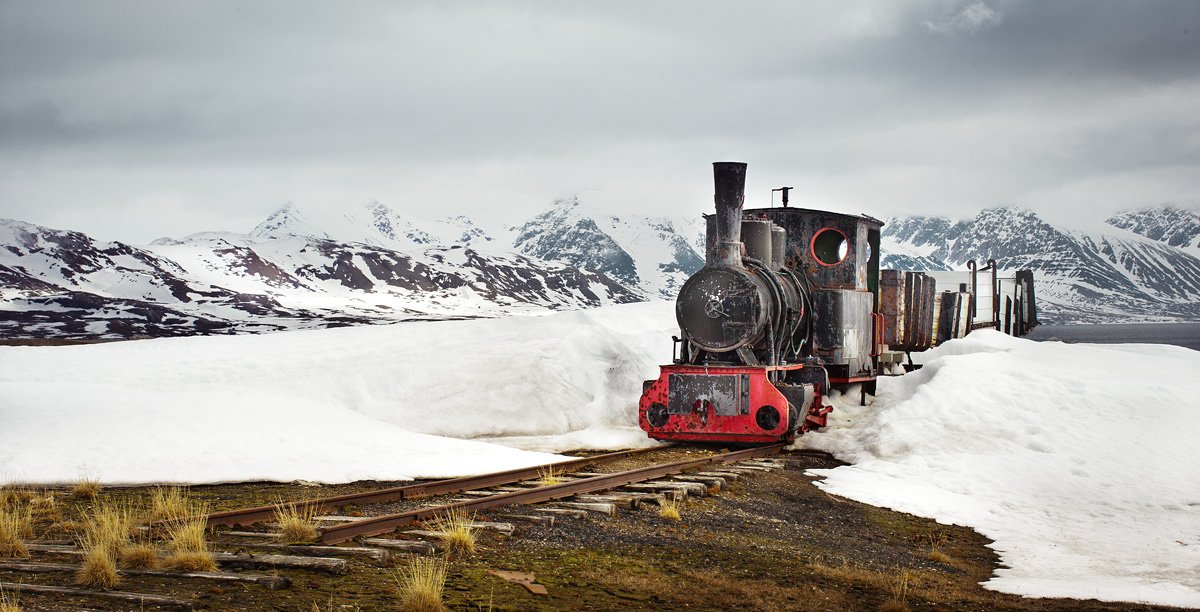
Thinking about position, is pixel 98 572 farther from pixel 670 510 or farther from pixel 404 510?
pixel 670 510

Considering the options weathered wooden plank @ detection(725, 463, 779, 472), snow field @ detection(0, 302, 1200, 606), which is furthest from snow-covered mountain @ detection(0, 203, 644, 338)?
weathered wooden plank @ detection(725, 463, 779, 472)

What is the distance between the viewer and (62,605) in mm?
5414

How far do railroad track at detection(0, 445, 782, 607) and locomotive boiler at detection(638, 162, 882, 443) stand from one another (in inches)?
42.8

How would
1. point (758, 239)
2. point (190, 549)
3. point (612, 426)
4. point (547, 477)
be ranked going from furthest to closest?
point (612, 426) < point (758, 239) < point (547, 477) < point (190, 549)

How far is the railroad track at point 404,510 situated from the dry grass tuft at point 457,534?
145mm

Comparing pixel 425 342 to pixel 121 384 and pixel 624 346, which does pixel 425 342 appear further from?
pixel 121 384

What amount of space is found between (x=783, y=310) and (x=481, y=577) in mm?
10026

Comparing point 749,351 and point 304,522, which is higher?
point 749,351

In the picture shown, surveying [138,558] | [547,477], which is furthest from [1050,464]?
[138,558]

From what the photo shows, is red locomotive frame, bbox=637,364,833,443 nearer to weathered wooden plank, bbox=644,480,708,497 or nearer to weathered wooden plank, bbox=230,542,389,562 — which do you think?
weathered wooden plank, bbox=644,480,708,497

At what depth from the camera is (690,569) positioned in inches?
288

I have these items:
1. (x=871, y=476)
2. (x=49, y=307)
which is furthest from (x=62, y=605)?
(x=49, y=307)

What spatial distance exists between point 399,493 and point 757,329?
698 centimetres

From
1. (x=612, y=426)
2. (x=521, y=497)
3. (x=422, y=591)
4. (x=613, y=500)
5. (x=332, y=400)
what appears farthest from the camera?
(x=332, y=400)
